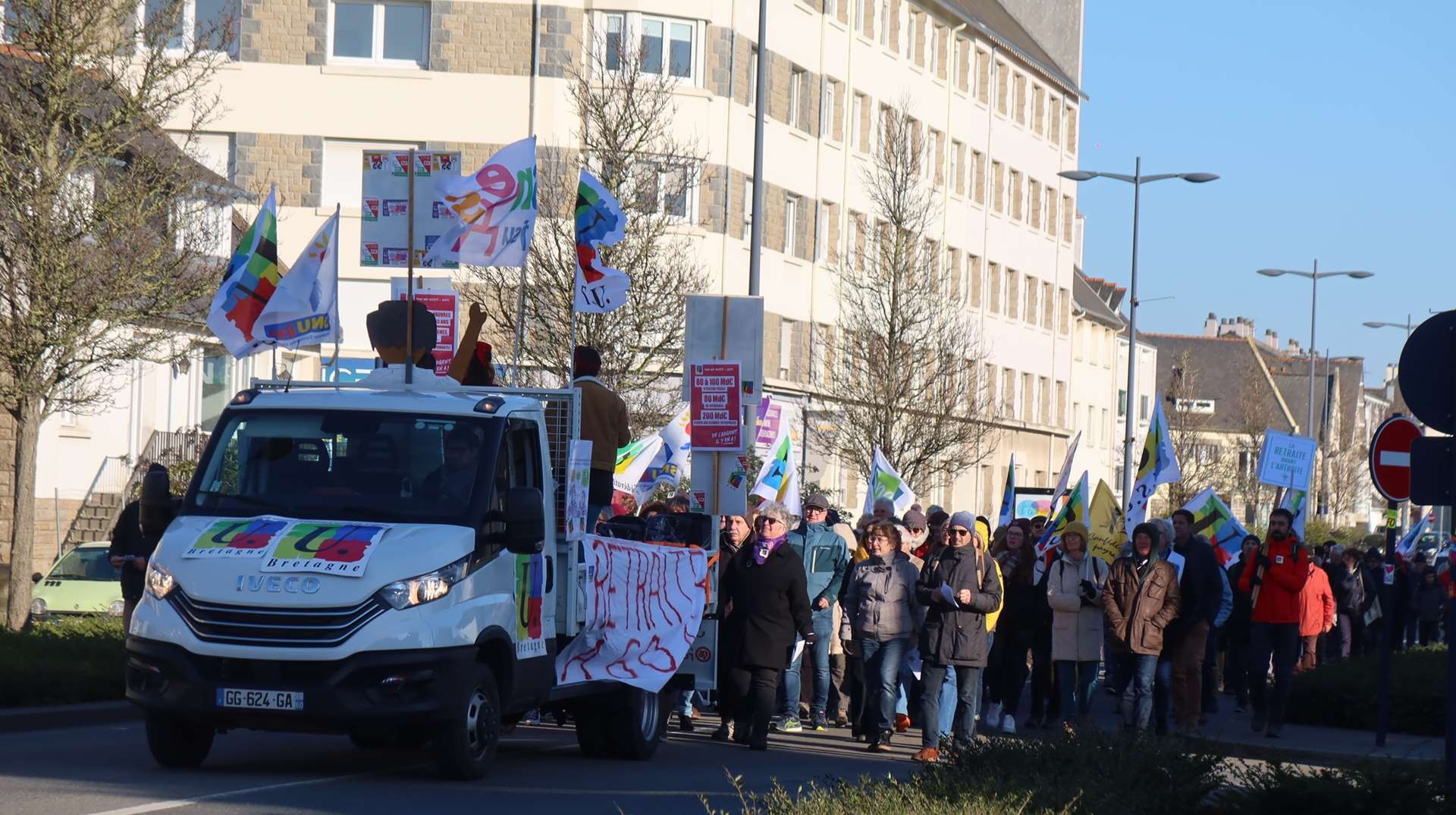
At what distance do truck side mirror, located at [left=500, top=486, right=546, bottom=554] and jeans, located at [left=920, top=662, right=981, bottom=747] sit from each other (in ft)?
16.0

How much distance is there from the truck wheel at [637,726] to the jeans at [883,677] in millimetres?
2203

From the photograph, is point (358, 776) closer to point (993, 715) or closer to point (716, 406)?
point (716, 406)

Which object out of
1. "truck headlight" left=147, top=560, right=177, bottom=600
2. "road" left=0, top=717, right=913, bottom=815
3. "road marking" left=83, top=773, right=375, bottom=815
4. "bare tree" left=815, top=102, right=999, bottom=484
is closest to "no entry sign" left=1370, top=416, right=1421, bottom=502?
"road" left=0, top=717, right=913, bottom=815

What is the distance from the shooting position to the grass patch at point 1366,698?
68.1 ft

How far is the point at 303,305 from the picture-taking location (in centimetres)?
1777

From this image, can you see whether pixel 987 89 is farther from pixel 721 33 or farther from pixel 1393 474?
pixel 1393 474

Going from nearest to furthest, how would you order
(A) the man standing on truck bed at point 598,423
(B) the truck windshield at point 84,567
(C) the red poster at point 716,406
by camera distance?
(A) the man standing on truck bed at point 598,423, (C) the red poster at point 716,406, (B) the truck windshield at point 84,567

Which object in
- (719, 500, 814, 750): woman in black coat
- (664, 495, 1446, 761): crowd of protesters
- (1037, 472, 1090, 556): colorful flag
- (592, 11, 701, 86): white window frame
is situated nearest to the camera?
(719, 500, 814, 750): woman in black coat

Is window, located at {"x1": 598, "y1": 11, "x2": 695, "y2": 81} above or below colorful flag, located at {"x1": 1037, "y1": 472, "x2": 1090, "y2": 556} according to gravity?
above

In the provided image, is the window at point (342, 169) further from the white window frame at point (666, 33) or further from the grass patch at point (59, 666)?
the grass patch at point (59, 666)

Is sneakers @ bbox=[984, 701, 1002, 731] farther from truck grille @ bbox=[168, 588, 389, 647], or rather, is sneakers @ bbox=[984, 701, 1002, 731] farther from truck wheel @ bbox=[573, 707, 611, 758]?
truck grille @ bbox=[168, 588, 389, 647]

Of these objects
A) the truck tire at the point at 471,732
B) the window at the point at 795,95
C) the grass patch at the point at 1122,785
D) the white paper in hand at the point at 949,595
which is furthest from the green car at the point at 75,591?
the window at the point at 795,95

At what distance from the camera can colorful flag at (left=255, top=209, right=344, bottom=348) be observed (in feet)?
58.0

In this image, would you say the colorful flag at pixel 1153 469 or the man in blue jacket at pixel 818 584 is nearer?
the man in blue jacket at pixel 818 584
